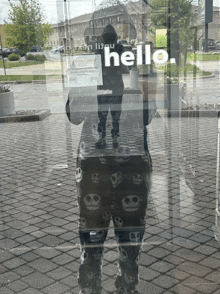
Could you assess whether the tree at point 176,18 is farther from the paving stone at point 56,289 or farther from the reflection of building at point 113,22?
the paving stone at point 56,289

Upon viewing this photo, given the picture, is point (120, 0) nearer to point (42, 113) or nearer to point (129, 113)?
point (129, 113)

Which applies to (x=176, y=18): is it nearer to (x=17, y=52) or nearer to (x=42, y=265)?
(x=17, y=52)

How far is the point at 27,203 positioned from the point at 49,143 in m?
0.68

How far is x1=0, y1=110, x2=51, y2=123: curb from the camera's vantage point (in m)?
3.49

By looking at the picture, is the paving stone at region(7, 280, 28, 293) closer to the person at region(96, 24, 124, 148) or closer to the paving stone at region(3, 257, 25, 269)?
the paving stone at region(3, 257, 25, 269)

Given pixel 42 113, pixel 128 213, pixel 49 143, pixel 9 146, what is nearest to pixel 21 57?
pixel 42 113

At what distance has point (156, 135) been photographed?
12.0ft

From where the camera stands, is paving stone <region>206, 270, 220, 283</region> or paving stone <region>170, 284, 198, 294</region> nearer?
paving stone <region>170, 284, 198, 294</region>

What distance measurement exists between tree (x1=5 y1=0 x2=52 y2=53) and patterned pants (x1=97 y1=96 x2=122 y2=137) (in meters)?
0.70

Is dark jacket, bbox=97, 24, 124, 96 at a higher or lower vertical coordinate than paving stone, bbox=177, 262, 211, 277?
higher

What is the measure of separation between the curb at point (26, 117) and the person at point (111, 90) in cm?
64

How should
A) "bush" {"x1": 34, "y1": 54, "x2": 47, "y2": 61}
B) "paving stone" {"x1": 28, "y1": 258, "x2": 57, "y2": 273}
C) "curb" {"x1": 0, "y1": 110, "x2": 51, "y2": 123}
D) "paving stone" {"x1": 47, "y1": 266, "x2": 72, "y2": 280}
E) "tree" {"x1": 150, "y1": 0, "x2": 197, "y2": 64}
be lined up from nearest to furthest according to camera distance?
"paving stone" {"x1": 47, "y1": 266, "x2": 72, "y2": 280}, "paving stone" {"x1": 28, "y1": 258, "x2": 57, "y2": 273}, "tree" {"x1": 150, "y1": 0, "x2": 197, "y2": 64}, "bush" {"x1": 34, "y1": 54, "x2": 47, "y2": 61}, "curb" {"x1": 0, "y1": 110, "x2": 51, "y2": 123}

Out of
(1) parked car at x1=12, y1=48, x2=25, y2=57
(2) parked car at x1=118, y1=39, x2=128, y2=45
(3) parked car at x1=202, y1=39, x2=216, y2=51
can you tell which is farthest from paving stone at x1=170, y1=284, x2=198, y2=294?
(1) parked car at x1=12, y1=48, x2=25, y2=57

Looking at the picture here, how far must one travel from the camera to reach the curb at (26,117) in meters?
3.49
